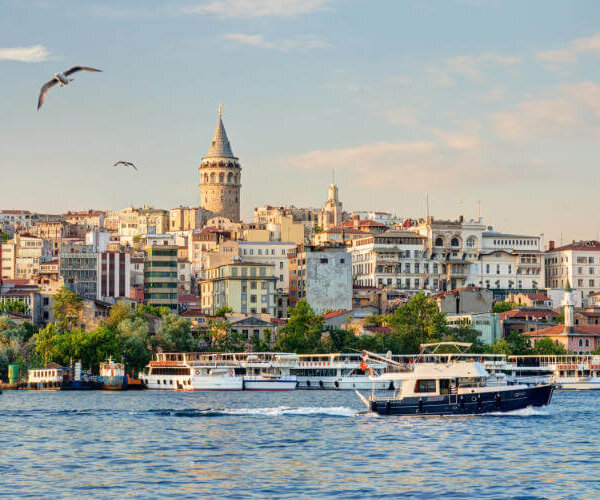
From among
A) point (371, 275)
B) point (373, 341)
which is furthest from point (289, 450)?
point (371, 275)

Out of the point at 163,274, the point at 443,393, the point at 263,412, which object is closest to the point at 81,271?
the point at 163,274

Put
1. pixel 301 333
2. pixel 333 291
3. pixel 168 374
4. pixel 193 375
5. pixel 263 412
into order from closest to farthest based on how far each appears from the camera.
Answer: pixel 263 412 → pixel 193 375 → pixel 168 374 → pixel 301 333 → pixel 333 291

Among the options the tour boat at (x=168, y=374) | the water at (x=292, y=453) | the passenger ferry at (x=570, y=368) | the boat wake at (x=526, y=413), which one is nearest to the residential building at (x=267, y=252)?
the passenger ferry at (x=570, y=368)

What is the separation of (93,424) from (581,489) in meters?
31.7

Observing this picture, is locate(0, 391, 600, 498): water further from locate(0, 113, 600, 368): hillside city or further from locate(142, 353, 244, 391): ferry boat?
locate(0, 113, 600, 368): hillside city

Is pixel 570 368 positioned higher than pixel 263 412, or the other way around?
pixel 570 368

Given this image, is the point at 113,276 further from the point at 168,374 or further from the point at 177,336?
the point at 168,374

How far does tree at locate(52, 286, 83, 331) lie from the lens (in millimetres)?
132000

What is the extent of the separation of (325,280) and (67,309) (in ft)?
140

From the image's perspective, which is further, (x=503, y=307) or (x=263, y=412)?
(x=503, y=307)

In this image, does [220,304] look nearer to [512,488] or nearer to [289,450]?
[289,450]

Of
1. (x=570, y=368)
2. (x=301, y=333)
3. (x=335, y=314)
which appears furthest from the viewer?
(x=335, y=314)

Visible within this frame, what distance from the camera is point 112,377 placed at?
366 feet

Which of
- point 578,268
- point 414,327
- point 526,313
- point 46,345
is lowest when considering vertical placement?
point 46,345
